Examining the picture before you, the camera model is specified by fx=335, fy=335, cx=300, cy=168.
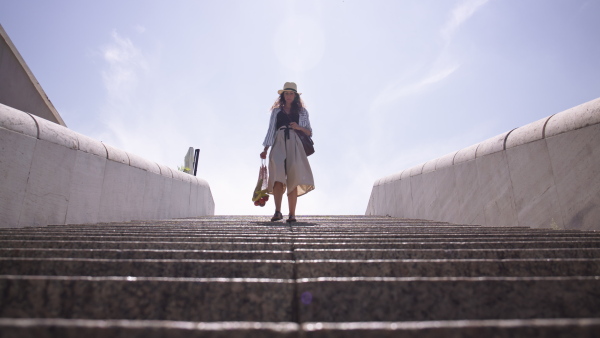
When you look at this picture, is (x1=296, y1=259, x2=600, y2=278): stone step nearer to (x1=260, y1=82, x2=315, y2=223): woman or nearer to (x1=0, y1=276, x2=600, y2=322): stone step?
(x1=0, y1=276, x2=600, y2=322): stone step

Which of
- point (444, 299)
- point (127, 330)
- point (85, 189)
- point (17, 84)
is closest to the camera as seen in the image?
point (127, 330)

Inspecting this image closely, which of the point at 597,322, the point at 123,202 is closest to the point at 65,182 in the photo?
the point at 123,202

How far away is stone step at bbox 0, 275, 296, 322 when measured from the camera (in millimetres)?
1207

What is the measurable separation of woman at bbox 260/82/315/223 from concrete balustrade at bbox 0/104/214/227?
2.25 meters

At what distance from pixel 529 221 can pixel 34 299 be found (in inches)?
183

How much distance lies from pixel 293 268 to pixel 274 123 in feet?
11.3

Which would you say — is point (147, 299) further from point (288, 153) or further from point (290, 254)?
point (288, 153)

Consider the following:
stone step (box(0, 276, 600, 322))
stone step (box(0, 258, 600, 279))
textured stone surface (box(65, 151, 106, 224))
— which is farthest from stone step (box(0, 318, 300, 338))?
textured stone surface (box(65, 151, 106, 224))

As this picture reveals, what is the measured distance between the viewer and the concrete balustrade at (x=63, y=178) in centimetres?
323

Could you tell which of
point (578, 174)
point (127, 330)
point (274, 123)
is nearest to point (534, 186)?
point (578, 174)

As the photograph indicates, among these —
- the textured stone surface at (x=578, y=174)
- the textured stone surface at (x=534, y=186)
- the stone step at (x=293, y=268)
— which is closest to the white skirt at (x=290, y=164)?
the textured stone surface at (x=534, y=186)

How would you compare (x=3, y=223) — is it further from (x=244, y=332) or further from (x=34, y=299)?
(x=244, y=332)

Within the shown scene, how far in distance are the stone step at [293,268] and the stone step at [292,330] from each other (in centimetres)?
75

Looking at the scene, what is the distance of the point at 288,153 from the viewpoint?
4.64m
